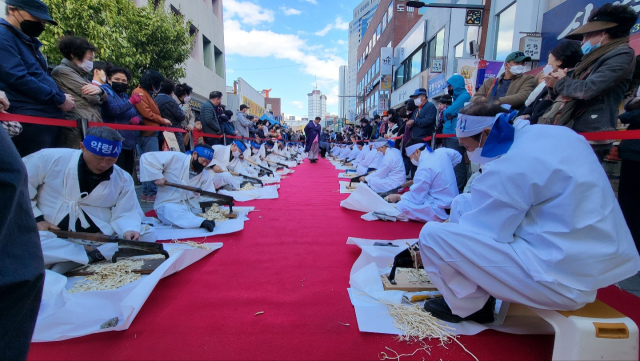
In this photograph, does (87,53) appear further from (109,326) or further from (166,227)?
(109,326)

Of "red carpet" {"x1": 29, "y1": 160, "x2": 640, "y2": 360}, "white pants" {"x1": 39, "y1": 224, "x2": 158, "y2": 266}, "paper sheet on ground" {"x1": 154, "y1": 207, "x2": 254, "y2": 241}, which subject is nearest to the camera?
"red carpet" {"x1": 29, "y1": 160, "x2": 640, "y2": 360}

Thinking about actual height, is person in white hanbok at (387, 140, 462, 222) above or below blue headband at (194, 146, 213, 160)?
below

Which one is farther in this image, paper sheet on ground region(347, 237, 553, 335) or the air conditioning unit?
the air conditioning unit

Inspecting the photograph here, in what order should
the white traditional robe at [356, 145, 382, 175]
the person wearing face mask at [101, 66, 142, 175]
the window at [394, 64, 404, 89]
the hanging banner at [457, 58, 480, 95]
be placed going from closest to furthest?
1. the person wearing face mask at [101, 66, 142, 175]
2. the white traditional robe at [356, 145, 382, 175]
3. the hanging banner at [457, 58, 480, 95]
4. the window at [394, 64, 404, 89]

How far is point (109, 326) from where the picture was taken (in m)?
1.64

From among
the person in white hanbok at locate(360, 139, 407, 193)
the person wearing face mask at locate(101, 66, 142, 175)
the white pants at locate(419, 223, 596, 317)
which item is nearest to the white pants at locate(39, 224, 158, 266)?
the person wearing face mask at locate(101, 66, 142, 175)

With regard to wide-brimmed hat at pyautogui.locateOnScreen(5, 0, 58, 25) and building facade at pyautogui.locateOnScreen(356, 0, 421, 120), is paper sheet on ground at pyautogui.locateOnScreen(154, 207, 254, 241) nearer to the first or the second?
wide-brimmed hat at pyautogui.locateOnScreen(5, 0, 58, 25)

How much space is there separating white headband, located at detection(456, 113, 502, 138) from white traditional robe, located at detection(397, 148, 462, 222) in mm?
1827

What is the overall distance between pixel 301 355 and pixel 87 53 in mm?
3496

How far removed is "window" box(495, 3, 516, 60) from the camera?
24.5ft

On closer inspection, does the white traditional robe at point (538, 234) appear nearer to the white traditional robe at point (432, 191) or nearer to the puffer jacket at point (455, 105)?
the white traditional robe at point (432, 191)

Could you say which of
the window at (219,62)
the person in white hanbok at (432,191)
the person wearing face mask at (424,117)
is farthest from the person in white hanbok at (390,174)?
the window at (219,62)

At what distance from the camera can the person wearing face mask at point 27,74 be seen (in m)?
2.43

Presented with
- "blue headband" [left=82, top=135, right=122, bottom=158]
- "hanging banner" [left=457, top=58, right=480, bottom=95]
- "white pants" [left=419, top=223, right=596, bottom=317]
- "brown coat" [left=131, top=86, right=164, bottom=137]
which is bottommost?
"white pants" [left=419, top=223, right=596, bottom=317]
